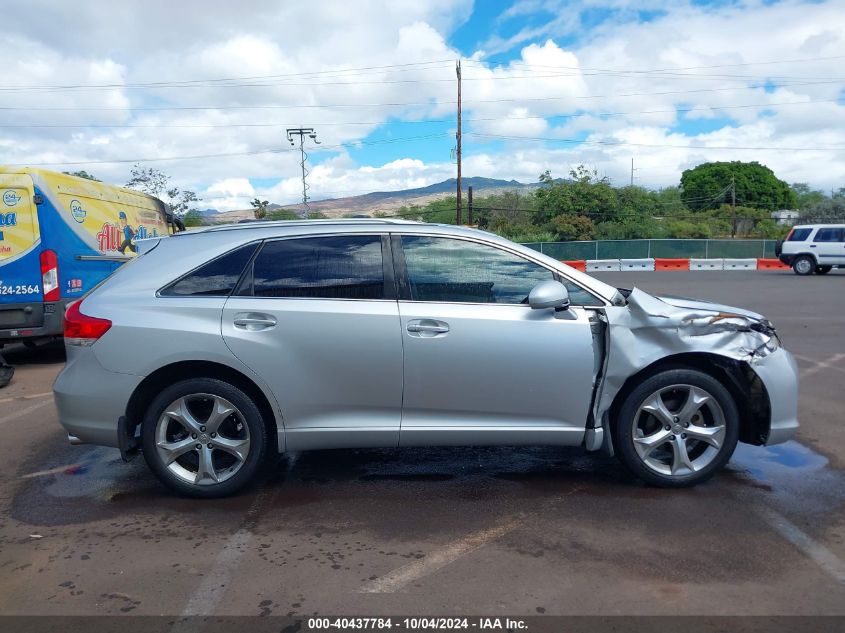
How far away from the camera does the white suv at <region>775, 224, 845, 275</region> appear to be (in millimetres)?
25078

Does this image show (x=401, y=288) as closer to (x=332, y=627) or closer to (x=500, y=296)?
(x=500, y=296)

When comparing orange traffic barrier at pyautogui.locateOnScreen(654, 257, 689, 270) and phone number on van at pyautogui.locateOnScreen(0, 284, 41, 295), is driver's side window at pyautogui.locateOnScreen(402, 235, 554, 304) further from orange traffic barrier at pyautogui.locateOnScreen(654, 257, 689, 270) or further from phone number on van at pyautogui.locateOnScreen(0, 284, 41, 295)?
orange traffic barrier at pyautogui.locateOnScreen(654, 257, 689, 270)

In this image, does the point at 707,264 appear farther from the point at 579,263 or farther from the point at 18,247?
the point at 18,247

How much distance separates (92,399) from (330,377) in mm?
1483

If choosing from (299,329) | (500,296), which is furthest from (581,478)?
(299,329)

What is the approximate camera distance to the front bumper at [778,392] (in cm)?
444

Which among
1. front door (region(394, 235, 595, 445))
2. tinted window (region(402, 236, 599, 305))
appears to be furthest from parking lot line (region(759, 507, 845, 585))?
tinted window (region(402, 236, 599, 305))

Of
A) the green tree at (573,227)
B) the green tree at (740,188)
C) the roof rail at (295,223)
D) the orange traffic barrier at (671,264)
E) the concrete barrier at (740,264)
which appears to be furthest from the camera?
the green tree at (740,188)

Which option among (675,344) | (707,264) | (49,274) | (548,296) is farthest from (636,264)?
(548,296)

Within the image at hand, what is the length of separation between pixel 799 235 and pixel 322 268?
26.0 metres

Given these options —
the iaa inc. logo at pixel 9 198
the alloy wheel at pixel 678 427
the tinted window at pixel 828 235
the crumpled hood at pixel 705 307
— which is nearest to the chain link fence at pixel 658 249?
the tinted window at pixel 828 235

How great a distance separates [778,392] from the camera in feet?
14.6

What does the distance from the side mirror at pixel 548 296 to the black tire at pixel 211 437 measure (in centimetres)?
182

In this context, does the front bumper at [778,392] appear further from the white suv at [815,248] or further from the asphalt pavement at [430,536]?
the white suv at [815,248]
